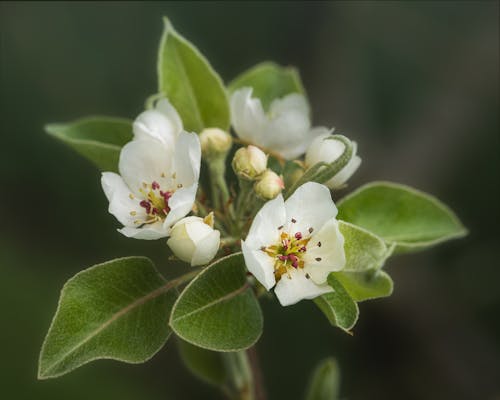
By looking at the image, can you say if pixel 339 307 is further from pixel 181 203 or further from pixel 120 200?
pixel 120 200

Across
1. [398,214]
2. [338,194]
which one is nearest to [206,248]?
[398,214]

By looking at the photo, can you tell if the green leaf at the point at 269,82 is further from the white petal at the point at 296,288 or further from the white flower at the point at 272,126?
the white petal at the point at 296,288

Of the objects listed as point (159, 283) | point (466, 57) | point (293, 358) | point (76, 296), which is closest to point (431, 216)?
point (159, 283)

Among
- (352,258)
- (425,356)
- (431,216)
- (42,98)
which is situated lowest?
(425,356)

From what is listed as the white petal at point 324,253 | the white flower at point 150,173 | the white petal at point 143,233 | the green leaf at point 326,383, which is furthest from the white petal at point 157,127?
→ the green leaf at point 326,383

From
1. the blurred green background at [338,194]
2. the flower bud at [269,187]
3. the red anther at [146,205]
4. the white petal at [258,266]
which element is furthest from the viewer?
the blurred green background at [338,194]

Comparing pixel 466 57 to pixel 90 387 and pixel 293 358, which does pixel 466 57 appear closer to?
pixel 293 358

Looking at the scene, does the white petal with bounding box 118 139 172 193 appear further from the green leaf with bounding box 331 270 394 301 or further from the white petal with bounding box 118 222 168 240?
the green leaf with bounding box 331 270 394 301
